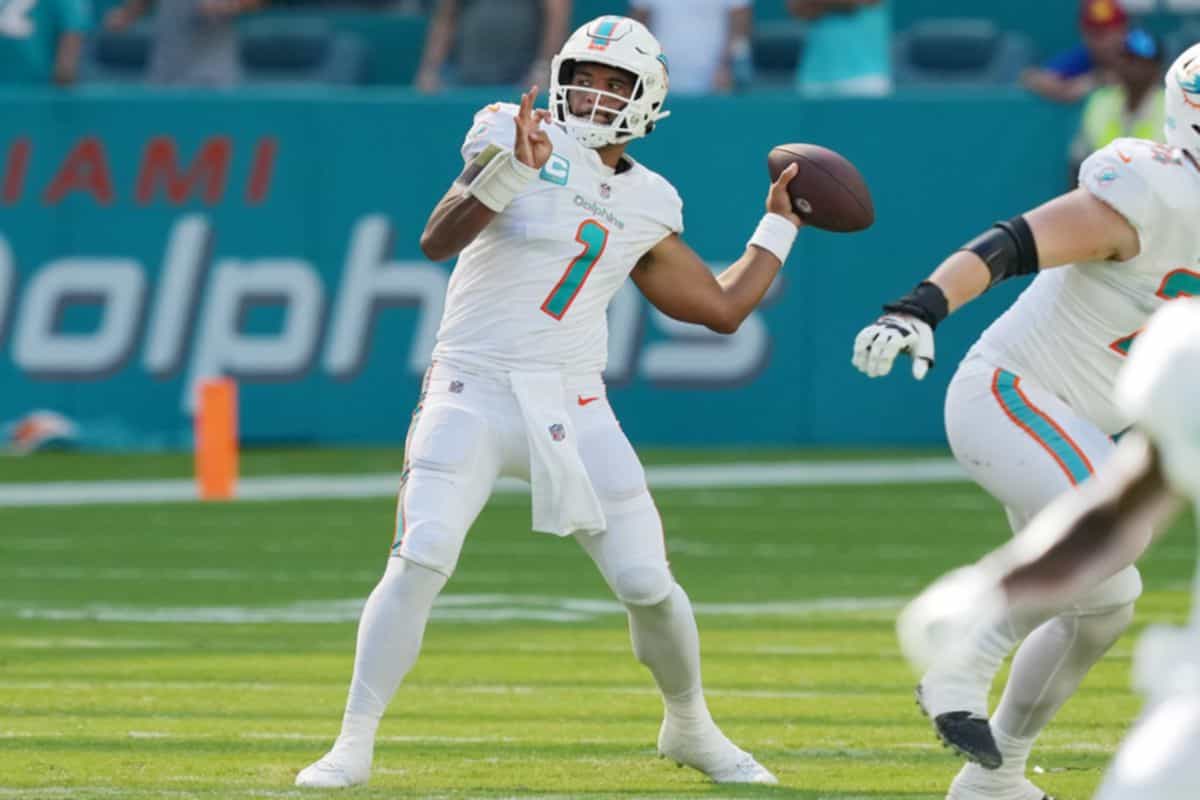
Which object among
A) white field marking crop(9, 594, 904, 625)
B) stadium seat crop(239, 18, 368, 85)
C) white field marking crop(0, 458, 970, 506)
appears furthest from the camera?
stadium seat crop(239, 18, 368, 85)

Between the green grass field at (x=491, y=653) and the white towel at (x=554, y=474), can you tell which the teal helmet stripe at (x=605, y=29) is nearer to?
the white towel at (x=554, y=474)

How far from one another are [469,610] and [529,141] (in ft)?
11.6

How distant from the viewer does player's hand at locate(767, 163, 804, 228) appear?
6.27 m

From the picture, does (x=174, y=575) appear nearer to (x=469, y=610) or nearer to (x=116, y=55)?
(x=469, y=610)

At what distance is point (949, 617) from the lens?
3389 mm

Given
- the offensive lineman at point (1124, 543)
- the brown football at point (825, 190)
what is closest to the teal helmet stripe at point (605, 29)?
the brown football at point (825, 190)

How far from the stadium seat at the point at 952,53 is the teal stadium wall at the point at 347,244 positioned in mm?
1346

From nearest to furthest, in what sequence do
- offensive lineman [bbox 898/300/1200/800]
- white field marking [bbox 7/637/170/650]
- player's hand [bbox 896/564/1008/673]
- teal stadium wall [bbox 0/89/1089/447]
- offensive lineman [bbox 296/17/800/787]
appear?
1. offensive lineman [bbox 898/300/1200/800]
2. player's hand [bbox 896/564/1008/673]
3. offensive lineman [bbox 296/17/800/787]
4. white field marking [bbox 7/637/170/650]
5. teal stadium wall [bbox 0/89/1089/447]

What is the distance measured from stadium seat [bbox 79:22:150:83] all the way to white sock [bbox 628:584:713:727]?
426 inches

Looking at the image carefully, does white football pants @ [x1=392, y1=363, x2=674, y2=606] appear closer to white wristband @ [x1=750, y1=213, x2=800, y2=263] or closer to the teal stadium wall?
white wristband @ [x1=750, y1=213, x2=800, y2=263]

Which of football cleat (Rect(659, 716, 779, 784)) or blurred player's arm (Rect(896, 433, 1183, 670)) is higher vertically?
blurred player's arm (Rect(896, 433, 1183, 670))

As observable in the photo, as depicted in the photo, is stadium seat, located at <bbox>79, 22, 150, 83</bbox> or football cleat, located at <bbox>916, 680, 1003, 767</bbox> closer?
football cleat, located at <bbox>916, 680, 1003, 767</bbox>

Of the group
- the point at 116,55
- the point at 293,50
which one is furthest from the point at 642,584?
the point at 116,55

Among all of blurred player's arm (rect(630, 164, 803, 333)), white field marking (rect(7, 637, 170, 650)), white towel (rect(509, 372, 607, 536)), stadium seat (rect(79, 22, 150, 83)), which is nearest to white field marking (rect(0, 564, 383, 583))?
white field marking (rect(7, 637, 170, 650))
